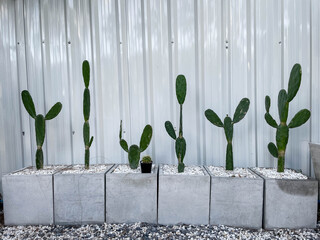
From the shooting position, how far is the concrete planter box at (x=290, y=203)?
1.39 m

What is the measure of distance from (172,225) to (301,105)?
1431mm

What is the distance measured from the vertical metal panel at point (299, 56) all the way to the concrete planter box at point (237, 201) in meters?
0.62

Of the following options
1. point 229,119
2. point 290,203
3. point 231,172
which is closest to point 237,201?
point 231,172

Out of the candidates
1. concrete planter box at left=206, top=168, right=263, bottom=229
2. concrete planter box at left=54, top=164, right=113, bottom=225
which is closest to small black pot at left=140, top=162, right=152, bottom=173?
concrete planter box at left=54, top=164, right=113, bottom=225

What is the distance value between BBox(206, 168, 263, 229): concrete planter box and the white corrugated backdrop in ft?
1.27

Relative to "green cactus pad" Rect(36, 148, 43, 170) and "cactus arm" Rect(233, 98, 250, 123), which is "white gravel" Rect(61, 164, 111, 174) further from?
"cactus arm" Rect(233, 98, 250, 123)

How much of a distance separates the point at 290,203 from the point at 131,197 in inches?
43.1

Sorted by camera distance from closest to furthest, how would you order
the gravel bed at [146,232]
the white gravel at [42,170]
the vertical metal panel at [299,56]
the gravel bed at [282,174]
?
the gravel bed at [146,232] → the gravel bed at [282,174] → the white gravel at [42,170] → the vertical metal panel at [299,56]

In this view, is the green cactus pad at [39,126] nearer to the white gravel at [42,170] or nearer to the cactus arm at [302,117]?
the white gravel at [42,170]

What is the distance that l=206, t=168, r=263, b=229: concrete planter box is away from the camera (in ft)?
4.67

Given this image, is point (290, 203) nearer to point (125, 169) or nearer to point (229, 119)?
point (229, 119)

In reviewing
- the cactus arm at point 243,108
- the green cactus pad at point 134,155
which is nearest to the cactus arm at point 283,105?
the cactus arm at point 243,108

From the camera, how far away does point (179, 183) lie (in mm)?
1460

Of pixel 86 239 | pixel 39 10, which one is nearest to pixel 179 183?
pixel 86 239
